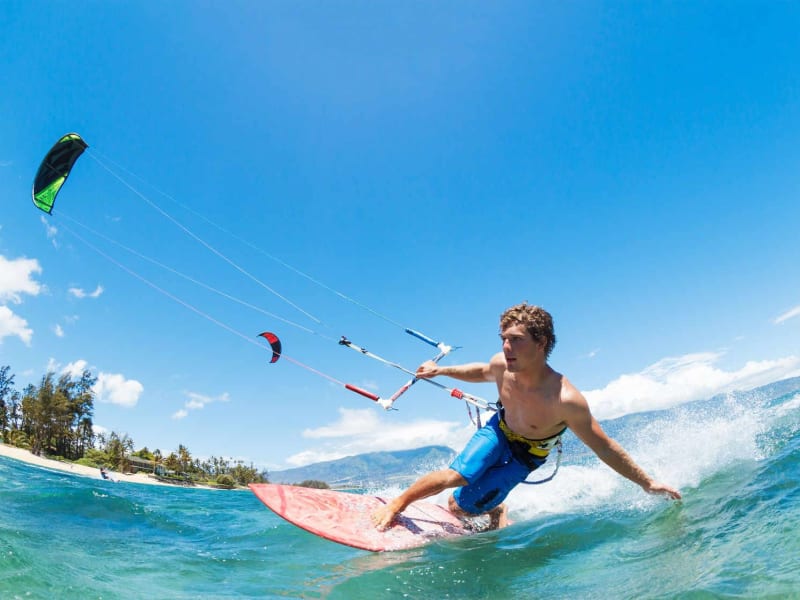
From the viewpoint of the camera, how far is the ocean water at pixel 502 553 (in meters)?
2.98

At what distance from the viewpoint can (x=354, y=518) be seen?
17.8 ft

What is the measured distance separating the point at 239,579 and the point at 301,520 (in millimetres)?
1140

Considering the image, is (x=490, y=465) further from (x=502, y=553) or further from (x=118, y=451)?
(x=118, y=451)

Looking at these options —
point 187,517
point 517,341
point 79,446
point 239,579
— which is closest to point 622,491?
point 517,341

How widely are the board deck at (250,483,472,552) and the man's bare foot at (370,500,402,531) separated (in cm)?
5

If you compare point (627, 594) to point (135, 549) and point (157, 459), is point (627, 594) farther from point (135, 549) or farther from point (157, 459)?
point (157, 459)

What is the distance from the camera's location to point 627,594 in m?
2.74

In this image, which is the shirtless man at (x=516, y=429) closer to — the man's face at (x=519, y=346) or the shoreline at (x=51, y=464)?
the man's face at (x=519, y=346)

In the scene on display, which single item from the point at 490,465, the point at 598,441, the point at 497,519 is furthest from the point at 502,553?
the point at 497,519

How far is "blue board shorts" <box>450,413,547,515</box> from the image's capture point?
206 inches

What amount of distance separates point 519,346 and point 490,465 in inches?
66.4

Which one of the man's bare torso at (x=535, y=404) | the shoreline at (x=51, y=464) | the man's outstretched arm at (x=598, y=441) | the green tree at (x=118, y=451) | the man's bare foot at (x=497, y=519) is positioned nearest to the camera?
the man's outstretched arm at (x=598, y=441)

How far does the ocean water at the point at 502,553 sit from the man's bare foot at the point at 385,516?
1.57 ft

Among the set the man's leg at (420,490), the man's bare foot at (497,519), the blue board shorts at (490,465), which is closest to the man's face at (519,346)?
the blue board shorts at (490,465)
